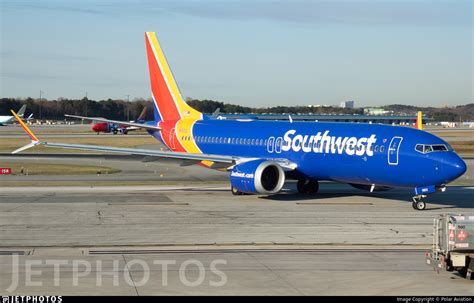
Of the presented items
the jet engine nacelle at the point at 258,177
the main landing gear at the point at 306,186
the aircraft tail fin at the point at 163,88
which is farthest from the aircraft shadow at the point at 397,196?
the aircraft tail fin at the point at 163,88

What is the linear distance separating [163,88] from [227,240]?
23878 mm

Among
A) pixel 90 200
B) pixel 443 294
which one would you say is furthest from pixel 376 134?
pixel 443 294

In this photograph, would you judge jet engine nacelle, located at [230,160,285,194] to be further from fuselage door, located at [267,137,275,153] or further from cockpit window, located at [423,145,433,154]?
cockpit window, located at [423,145,433,154]

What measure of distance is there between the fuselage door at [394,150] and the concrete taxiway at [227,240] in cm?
225

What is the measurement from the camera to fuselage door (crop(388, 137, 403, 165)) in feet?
110

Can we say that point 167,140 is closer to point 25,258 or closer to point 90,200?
point 90,200

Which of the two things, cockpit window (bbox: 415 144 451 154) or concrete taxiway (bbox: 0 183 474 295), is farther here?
cockpit window (bbox: 415 144 451 154)

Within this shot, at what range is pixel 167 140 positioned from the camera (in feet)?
154

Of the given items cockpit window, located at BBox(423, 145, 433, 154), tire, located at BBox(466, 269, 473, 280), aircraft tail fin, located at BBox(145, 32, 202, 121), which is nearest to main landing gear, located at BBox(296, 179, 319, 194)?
cockpit window, located at BBox(423, 145, 433, 154)

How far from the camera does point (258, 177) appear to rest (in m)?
36.3

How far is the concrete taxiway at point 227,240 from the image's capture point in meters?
17.9

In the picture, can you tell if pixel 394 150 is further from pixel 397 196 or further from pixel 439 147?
pixel 397 196

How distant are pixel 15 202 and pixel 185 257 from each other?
1599 centimetres

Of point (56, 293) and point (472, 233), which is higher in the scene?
point (472, 233)
